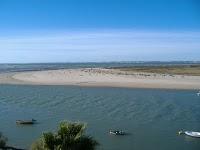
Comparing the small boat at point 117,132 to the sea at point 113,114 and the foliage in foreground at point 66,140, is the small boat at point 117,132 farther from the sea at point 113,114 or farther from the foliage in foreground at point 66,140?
the foliage in foreground at point 66,140

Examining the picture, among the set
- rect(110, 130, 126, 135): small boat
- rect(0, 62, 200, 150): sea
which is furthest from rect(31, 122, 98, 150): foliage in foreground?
rect(110, 130, 126, 135): small boat

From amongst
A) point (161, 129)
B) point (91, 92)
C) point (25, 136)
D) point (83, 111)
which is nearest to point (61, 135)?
point (25, 136)

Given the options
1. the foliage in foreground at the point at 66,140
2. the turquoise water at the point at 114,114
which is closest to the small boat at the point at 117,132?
the turquoise water at the point at 114,114

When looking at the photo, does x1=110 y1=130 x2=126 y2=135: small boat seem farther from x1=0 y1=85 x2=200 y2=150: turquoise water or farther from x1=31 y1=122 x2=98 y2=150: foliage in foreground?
x1=31 y1=122 x2=98 y2=150: foliage in foreground

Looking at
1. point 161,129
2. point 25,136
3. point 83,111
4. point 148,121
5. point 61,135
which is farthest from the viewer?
point 83,111

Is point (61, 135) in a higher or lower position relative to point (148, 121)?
higher

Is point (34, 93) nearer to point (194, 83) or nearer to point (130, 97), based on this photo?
point (130, 97)
